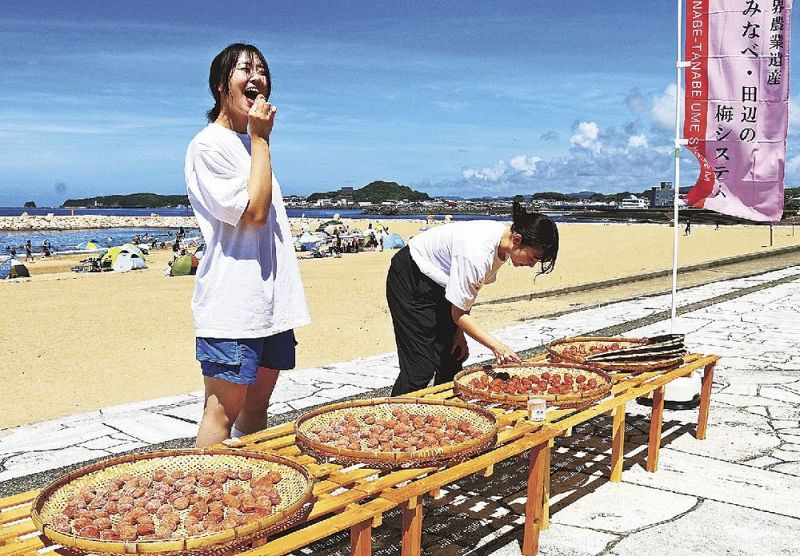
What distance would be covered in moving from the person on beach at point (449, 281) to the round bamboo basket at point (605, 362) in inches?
21.1

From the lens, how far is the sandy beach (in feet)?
20.5

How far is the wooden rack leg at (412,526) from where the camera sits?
2211 millimetres

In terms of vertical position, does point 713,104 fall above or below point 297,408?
above

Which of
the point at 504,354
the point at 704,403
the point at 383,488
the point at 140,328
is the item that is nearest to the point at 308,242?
the point at 140,328

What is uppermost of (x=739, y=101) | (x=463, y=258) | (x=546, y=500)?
(x=739, y=101)

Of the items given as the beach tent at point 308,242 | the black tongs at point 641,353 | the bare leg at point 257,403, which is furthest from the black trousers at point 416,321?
the beach tent at point 308,242

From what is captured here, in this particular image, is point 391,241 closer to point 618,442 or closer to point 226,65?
point 618,442

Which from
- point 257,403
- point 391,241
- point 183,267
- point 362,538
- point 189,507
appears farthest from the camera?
point 391,241

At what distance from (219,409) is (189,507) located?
21.7 inches

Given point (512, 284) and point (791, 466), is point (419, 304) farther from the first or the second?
point (512, 284)

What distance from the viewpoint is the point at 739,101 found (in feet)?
15.9

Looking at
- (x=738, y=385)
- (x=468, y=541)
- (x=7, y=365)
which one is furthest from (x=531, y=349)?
(x=7, y=365)

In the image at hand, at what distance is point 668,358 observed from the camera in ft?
Answer: 12.9

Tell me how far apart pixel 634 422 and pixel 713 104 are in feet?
7.02
